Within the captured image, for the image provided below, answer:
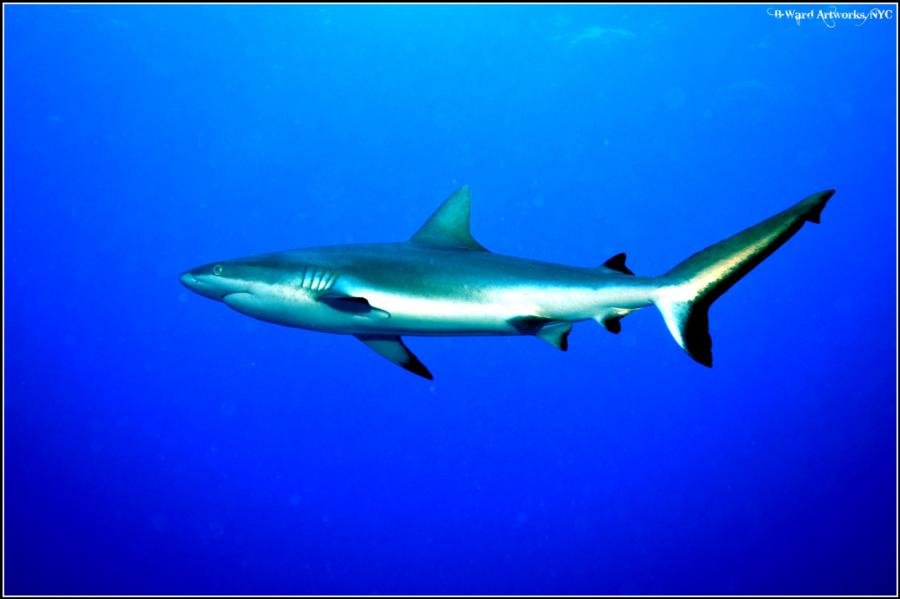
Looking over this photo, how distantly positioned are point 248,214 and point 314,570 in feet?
35.8

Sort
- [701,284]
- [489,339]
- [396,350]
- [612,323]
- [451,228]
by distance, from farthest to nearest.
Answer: [489,339] < [451,228] < [396,350] < [612,323] < [701,284]

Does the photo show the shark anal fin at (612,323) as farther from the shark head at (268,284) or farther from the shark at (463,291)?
the shark head at (268,284)

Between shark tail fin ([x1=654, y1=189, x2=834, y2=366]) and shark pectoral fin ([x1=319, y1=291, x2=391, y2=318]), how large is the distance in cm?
182

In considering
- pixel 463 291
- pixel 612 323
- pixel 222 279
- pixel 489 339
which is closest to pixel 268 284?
pixel 222 279

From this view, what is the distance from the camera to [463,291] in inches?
152

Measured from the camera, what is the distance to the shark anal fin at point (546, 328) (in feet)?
12.5

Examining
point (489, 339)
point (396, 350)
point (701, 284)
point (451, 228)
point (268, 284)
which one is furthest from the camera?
point (489, 339)

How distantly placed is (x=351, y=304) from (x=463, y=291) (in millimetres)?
734

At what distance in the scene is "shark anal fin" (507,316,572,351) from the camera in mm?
3814

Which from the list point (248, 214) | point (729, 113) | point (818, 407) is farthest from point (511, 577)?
point (729, 113)

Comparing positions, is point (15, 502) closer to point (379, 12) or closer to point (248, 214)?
point (248, 214)

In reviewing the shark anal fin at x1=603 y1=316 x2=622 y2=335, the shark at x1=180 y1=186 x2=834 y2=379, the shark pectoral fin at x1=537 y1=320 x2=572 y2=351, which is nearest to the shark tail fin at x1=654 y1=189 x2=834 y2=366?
the shark at x1=180 y1=186 x2=834 y2=379

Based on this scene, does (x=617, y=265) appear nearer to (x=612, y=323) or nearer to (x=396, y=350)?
(x=612, y=323)

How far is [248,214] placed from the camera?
18.9 meters
